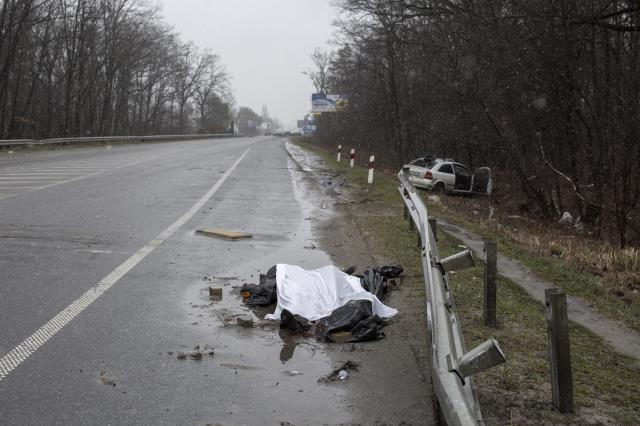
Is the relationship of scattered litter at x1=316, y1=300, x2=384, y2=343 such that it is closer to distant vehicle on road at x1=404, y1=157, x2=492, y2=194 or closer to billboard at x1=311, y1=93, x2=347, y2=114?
distant vehicle on road at x1=404, y1=157, x2=492, y2=194

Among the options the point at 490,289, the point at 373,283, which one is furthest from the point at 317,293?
the point at 490,289

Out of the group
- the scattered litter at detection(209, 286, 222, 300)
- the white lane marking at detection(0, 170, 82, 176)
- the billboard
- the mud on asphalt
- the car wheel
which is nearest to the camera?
the mud on asphalt

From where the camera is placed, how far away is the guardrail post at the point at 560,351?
3738 mm

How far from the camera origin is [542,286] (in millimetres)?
7539

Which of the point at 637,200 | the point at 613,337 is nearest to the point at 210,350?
the point at 613,337

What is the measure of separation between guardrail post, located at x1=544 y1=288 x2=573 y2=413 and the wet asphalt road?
4.15 feet

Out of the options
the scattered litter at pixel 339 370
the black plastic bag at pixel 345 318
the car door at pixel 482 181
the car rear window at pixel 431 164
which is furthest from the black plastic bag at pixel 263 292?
the car door at pixel 482 181

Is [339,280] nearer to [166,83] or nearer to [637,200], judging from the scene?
[637,200]

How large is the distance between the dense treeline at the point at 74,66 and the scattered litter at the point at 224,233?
31.2m

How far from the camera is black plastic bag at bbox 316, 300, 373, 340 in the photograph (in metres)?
5.36

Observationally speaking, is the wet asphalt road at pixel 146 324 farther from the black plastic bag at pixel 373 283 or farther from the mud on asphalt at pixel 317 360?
the black plastic bag at pixel 373 283

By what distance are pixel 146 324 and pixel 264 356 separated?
46.8 inches

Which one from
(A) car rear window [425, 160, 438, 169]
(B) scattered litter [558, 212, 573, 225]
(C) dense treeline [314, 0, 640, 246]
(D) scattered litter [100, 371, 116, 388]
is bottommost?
(B) scattered litter [558, 212, 573, 225]

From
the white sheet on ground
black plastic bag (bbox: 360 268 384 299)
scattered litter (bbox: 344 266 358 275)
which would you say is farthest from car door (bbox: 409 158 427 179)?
the white sheet on ground
